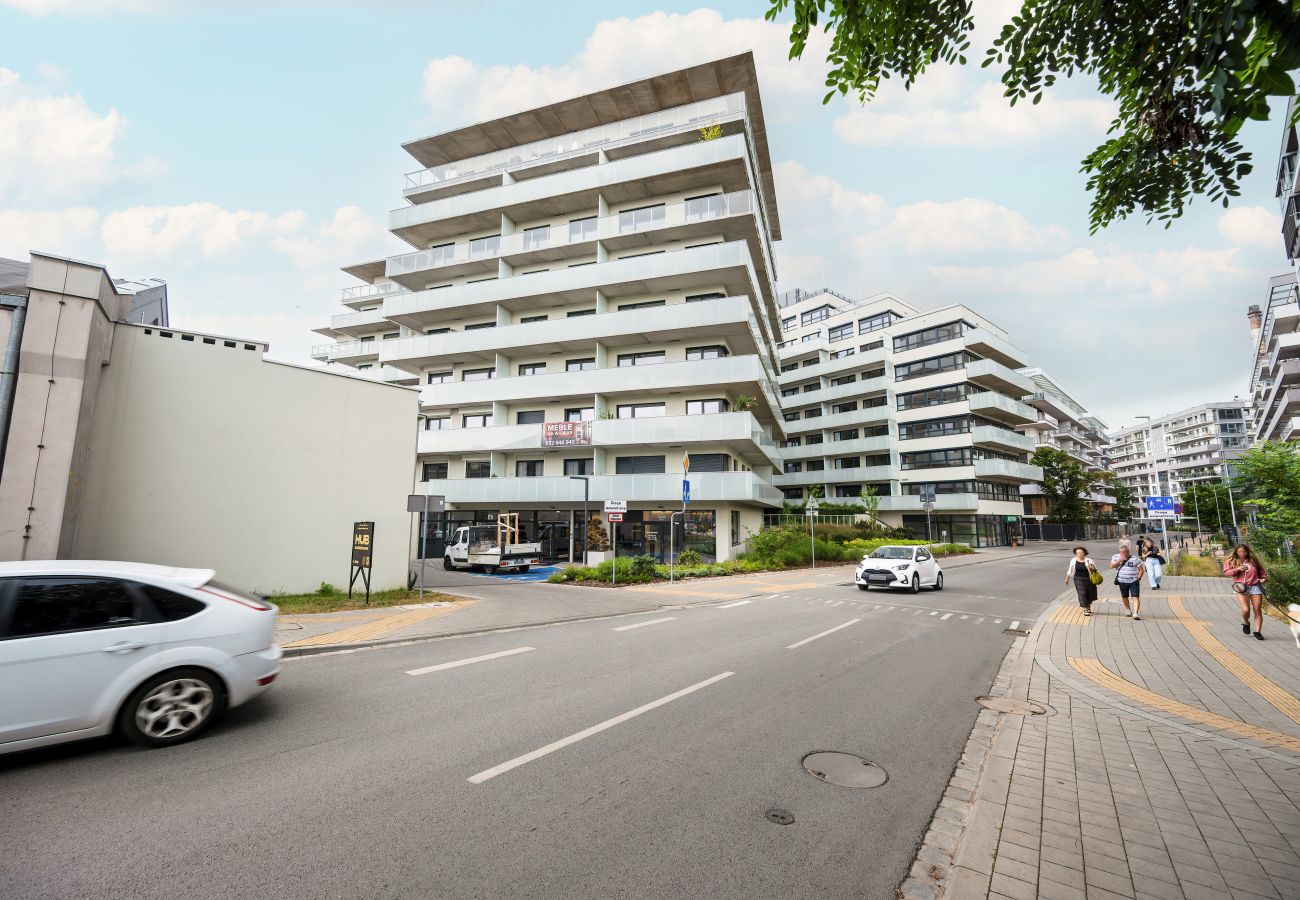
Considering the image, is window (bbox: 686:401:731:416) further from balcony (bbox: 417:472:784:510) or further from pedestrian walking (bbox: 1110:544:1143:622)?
pedestrian walking (bbox: 1110:544:1143:622)

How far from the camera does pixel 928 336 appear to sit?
5244 centimetres

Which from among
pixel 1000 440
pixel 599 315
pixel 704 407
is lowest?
pixel 704 407

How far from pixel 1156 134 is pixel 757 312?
32092mm

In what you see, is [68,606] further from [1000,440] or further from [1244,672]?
[1000,440]

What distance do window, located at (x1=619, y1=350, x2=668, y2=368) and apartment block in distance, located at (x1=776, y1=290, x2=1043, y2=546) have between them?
23.8m

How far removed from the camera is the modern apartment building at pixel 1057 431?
6259 cm

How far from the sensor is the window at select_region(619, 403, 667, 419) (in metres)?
30.0

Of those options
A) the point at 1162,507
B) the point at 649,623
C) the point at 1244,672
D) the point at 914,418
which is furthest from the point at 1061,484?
the point at 649,623

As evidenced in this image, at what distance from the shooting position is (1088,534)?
71.8 m

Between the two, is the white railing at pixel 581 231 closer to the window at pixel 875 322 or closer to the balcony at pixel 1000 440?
the balcony at pixel 1000 440

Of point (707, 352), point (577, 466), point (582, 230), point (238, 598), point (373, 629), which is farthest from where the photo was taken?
point (582, 230)

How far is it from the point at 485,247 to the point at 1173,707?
3564 cm

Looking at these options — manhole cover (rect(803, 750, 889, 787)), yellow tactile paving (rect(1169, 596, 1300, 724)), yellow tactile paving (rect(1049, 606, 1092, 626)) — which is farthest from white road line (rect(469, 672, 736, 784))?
yellow tactile paving (rect(1049, 606, 1092, 626))

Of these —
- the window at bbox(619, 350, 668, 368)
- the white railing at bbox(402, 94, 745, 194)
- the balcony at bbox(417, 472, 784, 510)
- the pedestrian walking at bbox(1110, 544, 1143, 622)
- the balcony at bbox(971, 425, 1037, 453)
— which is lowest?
the pedestrian walking at bbox(1110, 544, 1143, 622)
